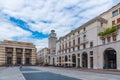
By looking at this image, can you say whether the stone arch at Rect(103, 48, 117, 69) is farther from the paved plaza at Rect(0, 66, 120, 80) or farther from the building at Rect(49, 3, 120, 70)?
the paved plaza at Rect(0, 66, 120, 80)

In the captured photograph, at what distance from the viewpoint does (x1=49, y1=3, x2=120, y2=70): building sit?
144ft

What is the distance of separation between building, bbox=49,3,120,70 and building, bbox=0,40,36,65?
48845 mm

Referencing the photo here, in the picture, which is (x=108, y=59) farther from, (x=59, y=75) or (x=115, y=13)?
(x=59, y=75)

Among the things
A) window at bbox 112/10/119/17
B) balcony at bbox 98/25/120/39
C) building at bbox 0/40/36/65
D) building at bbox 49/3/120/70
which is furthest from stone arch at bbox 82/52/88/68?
building at bbox 0/40/36/65

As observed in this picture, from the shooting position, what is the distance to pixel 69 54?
70688 mm

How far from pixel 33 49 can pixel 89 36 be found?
64.1 m

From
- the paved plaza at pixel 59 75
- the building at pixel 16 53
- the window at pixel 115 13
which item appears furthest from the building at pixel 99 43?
the building at pixel 16 53

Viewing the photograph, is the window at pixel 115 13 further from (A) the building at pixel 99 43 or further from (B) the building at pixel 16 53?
(B) the building at pixel 16 53

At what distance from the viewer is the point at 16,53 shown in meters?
106

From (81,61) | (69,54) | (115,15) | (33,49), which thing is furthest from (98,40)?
(33,49)

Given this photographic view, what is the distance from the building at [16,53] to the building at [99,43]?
160ft

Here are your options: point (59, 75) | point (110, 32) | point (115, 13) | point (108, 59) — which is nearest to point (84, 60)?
point (108, 59)

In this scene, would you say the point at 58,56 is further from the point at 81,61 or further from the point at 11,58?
the point at 11,58

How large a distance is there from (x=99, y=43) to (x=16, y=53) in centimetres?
6959
